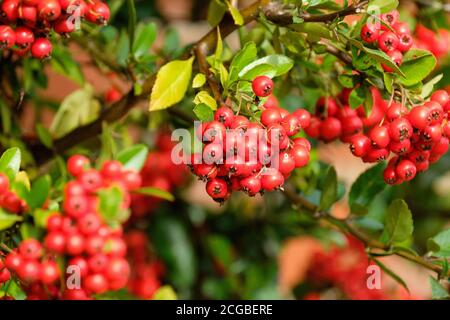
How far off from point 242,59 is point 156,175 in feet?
1.85

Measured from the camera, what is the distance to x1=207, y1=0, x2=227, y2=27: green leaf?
2.42 feet

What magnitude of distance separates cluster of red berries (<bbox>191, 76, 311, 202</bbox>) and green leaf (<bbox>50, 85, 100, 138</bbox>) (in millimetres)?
399

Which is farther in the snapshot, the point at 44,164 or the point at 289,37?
the point at 44,164

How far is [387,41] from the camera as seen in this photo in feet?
2.18

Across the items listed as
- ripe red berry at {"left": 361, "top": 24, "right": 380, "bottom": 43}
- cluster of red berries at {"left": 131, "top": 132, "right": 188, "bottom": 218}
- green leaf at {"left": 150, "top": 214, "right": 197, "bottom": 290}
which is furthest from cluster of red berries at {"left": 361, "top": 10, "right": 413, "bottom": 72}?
green leaf at {"left": 150, "top": 214, "right": 197, "bottom": 290}

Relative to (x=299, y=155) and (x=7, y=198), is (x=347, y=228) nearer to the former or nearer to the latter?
(x=299, y=155)

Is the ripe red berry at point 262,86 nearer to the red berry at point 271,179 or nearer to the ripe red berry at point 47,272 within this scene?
the red berry at point 271,179

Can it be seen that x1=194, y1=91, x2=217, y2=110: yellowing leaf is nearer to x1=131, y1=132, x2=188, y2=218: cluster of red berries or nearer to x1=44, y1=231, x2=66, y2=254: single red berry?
x1=44, y1=231, x2=66, y2=254: single red berry

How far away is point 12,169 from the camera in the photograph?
2.11ft

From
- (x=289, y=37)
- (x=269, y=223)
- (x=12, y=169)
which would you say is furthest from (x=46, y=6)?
(x=269, y=223)

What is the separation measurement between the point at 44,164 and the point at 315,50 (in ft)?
Answer: 1.41

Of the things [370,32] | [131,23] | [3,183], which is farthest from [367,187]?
[3,183]

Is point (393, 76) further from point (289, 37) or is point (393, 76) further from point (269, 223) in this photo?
point (269, 223)

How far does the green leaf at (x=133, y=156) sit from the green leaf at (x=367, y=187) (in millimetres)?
290
